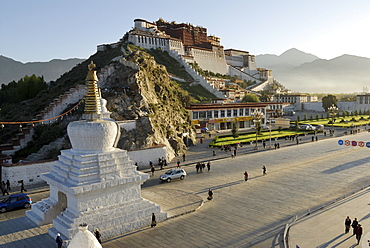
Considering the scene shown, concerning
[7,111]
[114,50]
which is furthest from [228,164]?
[114,50]

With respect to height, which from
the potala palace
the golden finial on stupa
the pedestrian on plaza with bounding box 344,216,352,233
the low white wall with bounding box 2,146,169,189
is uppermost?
the potala palace

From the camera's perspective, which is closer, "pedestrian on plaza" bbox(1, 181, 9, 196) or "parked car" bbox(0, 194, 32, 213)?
"parked car" bbox(0, 194, 32, 213)

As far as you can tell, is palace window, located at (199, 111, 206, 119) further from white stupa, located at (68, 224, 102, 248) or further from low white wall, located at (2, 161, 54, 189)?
white stupa, located at (68, 224, 102, 248)

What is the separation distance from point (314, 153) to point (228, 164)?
1311 centimetres


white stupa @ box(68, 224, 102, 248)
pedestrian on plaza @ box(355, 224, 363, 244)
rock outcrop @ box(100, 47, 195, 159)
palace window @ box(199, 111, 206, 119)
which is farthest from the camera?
palace window @ box(199, 111, 206, 119)

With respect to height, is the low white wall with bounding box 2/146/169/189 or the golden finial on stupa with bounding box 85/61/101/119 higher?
the golden finial on stupa with bounding box 85/61/101/119

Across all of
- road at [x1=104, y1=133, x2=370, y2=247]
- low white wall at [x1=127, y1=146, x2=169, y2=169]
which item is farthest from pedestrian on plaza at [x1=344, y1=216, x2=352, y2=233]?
low white wall at [x1=127, y1=146, x2=169, y2=169]

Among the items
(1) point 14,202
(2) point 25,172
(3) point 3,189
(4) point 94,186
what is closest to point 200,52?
(2) point 25,172

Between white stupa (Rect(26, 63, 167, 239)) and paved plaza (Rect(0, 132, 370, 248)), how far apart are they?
852mm

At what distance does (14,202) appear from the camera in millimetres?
21484

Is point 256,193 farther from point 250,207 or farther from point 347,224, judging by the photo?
point 347,224

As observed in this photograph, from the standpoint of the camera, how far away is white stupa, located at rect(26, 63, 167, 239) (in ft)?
55.2

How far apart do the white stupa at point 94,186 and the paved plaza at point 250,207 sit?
85 cm

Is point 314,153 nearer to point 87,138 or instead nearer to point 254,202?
point 254,202
